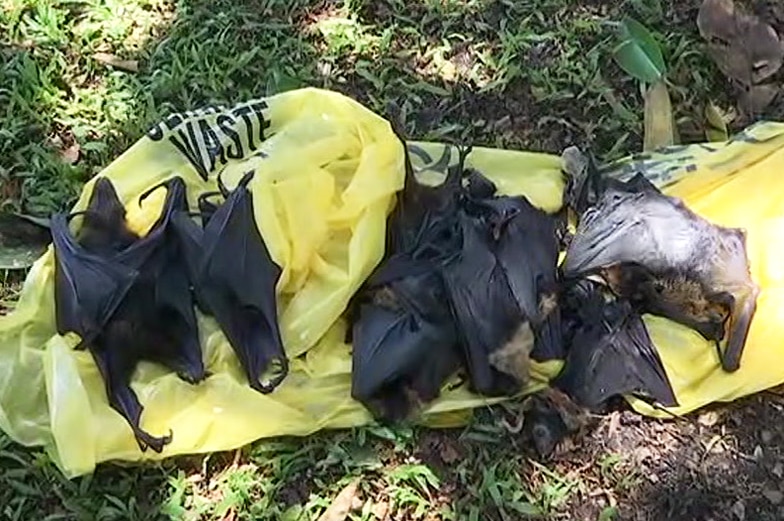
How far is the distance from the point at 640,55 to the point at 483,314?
1.08m

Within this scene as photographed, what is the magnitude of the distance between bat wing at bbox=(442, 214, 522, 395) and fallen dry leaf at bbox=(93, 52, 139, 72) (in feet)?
4.22

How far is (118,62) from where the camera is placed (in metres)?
3.81

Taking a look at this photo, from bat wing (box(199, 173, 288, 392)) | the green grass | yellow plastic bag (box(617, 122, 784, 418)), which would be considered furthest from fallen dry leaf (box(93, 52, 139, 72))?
yellow plastic bag (box(617, 122, 784, 418))

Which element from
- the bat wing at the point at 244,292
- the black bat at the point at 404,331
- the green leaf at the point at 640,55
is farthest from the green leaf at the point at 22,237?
the green leaf at the point at 640,55

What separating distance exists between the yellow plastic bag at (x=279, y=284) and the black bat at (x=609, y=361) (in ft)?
0.20

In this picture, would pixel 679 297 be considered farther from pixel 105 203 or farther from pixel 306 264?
pixel 105 203

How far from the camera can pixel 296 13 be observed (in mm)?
3924

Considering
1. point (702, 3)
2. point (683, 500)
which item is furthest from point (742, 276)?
point (702, 3)

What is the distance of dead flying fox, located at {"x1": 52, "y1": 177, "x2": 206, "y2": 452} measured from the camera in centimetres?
290

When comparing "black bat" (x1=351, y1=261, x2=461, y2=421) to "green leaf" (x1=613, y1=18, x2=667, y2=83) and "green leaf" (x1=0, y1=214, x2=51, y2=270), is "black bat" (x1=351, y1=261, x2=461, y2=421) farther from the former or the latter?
"green leaf" (x1=613, y1=18, x2=667, y2=83)

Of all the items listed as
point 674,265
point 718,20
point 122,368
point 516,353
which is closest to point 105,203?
point 122,368

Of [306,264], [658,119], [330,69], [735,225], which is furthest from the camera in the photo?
[330,69]

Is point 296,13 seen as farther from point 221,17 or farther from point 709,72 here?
point 709,72

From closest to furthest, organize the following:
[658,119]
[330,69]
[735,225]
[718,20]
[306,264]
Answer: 1. [306,264]
2. [735,225]
3. [658,119]
4. [718,20]
5. [330,69]
